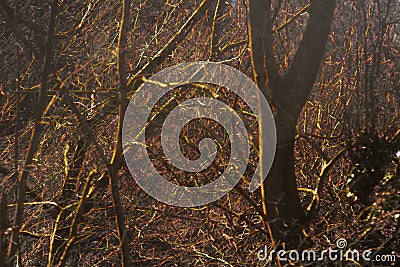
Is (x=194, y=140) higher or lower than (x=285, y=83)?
lower

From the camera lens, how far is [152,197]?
19.3ft

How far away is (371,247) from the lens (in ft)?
14.7

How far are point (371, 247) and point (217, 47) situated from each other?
101 inches

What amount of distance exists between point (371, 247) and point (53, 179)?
9.49 feet

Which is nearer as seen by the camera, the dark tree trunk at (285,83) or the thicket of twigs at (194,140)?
the dark tree trunk at (285,83)

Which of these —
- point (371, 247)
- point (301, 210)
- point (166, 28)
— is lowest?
point (371, 247)

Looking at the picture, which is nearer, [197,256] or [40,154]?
[197,256]

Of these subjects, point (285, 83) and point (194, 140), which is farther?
point (194, 140)

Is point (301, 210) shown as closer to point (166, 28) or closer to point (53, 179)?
point (53, 179)

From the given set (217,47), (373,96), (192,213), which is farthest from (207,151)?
(373,96)

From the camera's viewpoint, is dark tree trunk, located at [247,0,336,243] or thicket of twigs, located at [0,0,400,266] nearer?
dark tree trunk, located at [247,0,336,243]

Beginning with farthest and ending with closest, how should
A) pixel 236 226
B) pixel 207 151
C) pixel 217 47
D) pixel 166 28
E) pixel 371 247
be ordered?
pixel 166 28, pixel 217 47, pixel 207 151, pixel 236 226, pixel 371 247

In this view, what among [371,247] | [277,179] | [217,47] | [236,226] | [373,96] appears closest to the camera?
[277,179]

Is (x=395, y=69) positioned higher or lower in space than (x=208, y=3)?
lower
